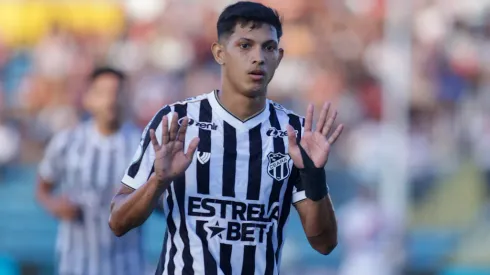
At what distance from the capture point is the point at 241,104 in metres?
4.61

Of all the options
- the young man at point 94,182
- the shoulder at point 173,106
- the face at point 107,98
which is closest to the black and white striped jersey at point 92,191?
the young man at point 94,182

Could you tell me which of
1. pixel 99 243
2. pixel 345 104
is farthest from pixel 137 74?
pixel 99 243

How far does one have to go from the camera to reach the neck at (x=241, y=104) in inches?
181

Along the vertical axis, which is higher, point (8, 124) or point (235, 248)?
point (8, 124)

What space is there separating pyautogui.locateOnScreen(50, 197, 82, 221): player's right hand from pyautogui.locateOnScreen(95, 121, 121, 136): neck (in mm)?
586

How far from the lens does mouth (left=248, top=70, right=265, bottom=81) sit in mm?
4441

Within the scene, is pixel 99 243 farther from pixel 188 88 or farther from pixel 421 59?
pixel 421 59

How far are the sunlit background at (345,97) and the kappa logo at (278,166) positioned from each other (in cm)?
704

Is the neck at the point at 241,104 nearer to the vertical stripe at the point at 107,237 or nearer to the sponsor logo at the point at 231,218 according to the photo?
the sponsor logo at the point at 231,218

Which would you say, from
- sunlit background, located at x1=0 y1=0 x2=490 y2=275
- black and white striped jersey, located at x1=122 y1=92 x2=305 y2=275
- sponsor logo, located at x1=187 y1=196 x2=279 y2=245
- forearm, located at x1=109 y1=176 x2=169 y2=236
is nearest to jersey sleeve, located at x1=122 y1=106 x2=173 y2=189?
black and white striped jersey, located at x1=122 y1=92 x2=305 y2=275

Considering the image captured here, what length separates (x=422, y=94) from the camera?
12.5 m

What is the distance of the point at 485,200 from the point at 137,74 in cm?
416

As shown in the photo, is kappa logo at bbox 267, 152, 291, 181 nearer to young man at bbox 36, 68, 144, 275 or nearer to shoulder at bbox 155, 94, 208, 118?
shoulder at bbox 155, 94, 208, 118

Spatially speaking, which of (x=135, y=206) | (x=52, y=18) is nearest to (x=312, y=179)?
(x=135, y=206)
